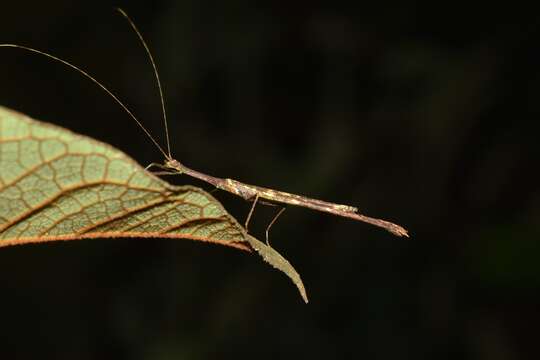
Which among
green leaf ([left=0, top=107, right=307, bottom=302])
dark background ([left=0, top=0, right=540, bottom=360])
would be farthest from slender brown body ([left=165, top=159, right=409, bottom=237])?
dark background ([left=0, top=0, right=540, bottom=360])

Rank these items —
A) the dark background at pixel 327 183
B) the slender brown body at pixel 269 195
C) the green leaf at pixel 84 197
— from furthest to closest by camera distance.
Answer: the dark background at pixel 327 183
the slender brown body at pixel 269 195
the green leaf at pixel 84 197

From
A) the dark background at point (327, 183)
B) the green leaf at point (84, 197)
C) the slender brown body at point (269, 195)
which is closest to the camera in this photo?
the green leaf at point (84, 197)

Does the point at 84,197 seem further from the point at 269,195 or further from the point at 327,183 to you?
the point at 327,183

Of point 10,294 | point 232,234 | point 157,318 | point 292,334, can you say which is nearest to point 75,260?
point 10,294

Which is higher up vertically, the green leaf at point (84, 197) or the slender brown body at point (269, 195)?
the green leaf at point (84, 197)

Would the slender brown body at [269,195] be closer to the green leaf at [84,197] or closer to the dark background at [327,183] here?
the green leaf at [84,197]

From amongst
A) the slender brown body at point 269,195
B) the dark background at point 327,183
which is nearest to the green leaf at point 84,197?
the slender brown body at point 269,195

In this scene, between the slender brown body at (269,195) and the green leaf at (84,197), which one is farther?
the slender brown body at (269,195)
